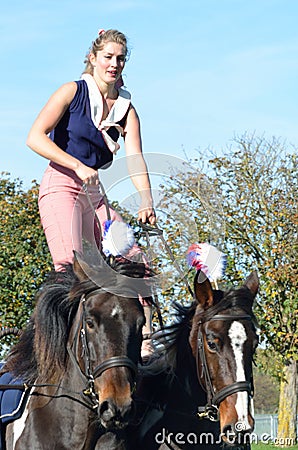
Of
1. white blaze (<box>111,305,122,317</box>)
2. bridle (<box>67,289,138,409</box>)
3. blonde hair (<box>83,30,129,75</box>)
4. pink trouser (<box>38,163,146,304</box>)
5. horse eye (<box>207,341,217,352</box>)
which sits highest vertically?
blonde hair (<box>83,30,129,75</box>)

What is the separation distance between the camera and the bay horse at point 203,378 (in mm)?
6188

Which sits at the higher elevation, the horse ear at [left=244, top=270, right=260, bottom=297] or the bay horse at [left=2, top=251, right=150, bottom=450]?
the horse ear at [left=244, top=270, right=260, bottom=297]

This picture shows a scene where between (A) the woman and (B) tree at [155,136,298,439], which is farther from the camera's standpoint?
(B) tree at [155,136,298,439]

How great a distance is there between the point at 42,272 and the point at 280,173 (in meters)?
6.77

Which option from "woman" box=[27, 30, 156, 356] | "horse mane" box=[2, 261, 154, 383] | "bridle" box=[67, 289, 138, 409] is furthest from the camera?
"woman" box=[27, 30, 156, 356]

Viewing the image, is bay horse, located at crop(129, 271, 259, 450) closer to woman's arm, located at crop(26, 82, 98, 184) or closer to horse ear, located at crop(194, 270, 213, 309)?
horse ear, located at crop(194, 270, 213, 309)

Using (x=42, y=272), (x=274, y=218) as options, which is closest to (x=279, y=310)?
(x=274, y=218)

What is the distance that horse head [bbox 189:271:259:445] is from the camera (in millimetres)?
6121

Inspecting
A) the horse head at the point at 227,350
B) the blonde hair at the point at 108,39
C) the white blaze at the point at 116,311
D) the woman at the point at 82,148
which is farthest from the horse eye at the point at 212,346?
the blonde hair at the point at 108,39

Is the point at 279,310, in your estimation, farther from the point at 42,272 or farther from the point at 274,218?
the point at 42,272

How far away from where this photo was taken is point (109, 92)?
692 cm

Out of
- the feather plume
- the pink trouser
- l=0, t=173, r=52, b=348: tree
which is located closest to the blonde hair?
the pink trouser

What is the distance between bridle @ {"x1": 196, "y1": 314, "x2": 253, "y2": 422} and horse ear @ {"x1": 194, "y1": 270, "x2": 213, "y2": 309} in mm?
163

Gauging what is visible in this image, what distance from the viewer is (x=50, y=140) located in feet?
21.0
